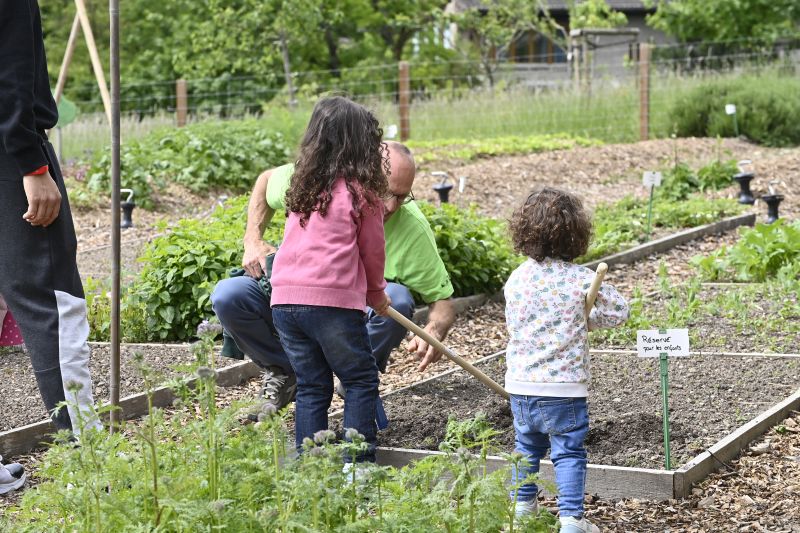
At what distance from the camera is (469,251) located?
6848mm

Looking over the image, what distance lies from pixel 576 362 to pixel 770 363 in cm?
217

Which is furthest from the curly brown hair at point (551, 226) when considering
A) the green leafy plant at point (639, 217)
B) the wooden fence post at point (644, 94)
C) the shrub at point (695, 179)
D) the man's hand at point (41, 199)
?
the wooden fence post at point (644, 94)

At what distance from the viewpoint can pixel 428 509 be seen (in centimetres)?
280

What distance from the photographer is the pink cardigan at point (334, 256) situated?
3.72 m

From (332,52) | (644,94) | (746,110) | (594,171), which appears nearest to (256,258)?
(594,171)

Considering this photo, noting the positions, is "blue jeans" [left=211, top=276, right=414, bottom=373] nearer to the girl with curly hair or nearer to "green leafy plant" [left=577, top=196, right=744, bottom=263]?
the girl with curly hair

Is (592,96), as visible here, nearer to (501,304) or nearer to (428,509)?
(501,304)

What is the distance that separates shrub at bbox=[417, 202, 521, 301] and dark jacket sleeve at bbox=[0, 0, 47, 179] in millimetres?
3327

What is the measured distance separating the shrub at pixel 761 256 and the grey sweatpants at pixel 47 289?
4873 mm

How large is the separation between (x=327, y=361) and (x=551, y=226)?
876 millimetres

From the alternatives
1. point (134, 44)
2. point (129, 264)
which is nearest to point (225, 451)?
point (129, 264)

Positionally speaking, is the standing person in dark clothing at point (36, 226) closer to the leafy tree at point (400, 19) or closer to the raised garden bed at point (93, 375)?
the raised garden bed at point (93, 375)

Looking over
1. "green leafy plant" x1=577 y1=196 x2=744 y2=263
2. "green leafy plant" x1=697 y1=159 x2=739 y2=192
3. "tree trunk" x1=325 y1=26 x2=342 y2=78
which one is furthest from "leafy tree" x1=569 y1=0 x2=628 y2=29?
"green leafy plant" x1=577 y1=196 x2=744 y2=263

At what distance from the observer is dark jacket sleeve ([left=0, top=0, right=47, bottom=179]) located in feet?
11.8
